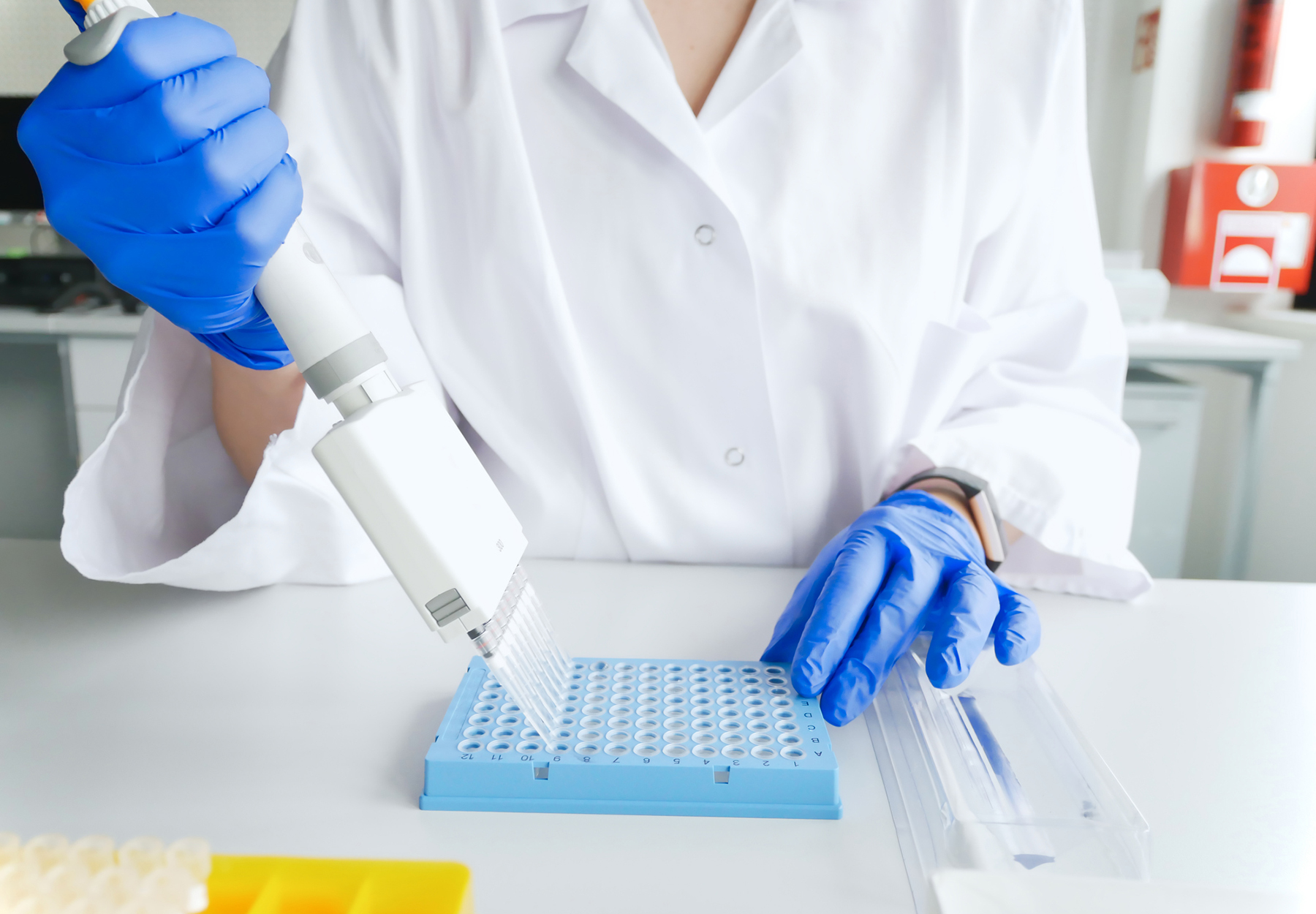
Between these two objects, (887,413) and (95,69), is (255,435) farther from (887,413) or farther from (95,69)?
(887,413)

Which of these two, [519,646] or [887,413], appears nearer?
[519,646]

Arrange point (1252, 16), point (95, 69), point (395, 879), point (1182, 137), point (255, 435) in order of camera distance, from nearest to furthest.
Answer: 1. point (395, 879)
2. point (95, 69)
3. point (255, 435)
4. point (1252, 16)
5. point (1182, 137)

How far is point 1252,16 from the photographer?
7.63 feet

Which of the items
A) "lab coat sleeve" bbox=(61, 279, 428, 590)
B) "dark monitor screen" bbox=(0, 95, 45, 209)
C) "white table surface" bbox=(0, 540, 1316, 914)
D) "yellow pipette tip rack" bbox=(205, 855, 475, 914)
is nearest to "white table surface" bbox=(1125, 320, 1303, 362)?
"white table surface" bbox=(0, 540, 1316, 914)

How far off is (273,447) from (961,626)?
480 millimetres

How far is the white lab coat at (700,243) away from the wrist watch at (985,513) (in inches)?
0.5

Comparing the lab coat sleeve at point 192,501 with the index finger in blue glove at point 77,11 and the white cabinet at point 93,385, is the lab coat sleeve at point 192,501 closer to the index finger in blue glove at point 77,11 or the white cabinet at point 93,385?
the index finger in blue glove at point 77,11

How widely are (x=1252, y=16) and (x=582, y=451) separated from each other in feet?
7.97

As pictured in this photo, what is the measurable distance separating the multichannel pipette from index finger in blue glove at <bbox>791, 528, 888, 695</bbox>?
15cm

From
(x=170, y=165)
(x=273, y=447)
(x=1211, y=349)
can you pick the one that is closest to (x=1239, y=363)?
(x=1211, y=349)

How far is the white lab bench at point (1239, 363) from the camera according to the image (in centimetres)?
210

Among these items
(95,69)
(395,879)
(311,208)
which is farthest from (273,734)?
(311,208)

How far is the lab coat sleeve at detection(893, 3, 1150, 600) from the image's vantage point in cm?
77

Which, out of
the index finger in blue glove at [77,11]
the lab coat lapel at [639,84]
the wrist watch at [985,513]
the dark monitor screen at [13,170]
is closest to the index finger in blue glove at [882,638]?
the wrist watch at [985,513]
